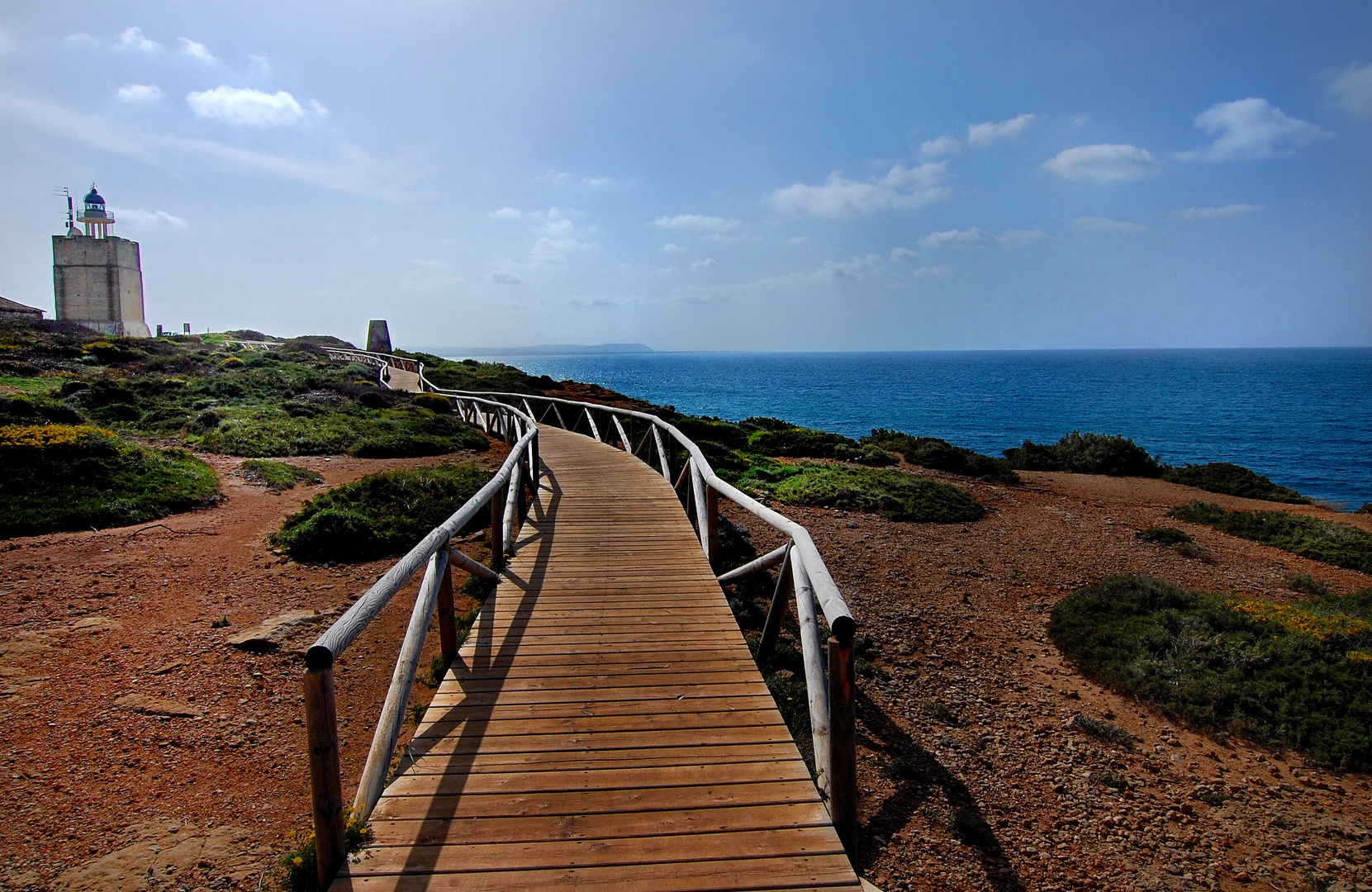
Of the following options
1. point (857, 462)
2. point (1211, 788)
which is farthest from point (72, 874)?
point (857, 462)

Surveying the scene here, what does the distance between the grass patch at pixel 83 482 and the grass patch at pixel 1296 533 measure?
61.7 feet

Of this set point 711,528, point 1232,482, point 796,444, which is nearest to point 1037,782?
point 711,528

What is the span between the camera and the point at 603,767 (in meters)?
3.44

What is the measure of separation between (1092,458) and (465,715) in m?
22.9

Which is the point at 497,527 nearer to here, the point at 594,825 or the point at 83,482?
the point at 594,825

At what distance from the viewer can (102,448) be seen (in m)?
10.9

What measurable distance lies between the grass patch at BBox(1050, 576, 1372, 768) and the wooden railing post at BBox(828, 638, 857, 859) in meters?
4.68

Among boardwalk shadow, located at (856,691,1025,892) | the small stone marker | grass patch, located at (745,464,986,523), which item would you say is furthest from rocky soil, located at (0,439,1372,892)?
the small stone marker

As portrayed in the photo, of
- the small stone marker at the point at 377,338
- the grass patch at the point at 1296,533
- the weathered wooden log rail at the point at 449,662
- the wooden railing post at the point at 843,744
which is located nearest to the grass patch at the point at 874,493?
the grass patch at the point at 1296,533

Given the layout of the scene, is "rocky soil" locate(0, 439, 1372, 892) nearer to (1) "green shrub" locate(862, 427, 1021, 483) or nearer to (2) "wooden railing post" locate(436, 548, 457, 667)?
(2) "wooden railing post" locate(436, 548, 457, 667)

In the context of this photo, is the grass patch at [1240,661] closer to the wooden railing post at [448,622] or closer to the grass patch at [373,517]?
the wooden railing post at [448,622]

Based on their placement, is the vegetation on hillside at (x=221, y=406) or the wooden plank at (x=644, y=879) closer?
the wooden plank at (x=644, y=879)

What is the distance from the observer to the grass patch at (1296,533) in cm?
1124

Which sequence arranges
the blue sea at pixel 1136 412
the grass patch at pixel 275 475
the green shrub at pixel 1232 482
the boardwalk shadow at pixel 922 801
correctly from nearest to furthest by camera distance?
1. the boardwalk shadow at pixel 922 801
2. the grass patch at pixel 275 475
3. the green shrub at pixel 1232 482
4. the blue sea at pixel 1136 412
